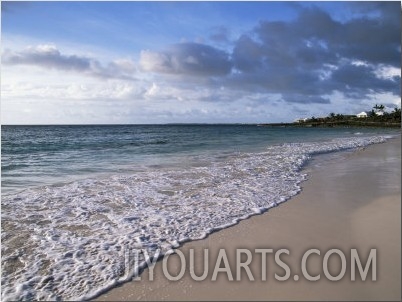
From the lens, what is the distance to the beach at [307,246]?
3.94 metres

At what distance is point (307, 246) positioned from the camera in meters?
5.07

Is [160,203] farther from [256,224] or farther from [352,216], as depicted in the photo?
[352,216]

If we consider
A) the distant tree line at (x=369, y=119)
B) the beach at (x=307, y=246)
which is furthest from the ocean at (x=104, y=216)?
the distant tree line at (x=369, y=119)

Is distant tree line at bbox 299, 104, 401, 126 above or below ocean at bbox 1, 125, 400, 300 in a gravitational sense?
above

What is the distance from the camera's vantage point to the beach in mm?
3939

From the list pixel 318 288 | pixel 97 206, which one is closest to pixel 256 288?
pixel 318 288

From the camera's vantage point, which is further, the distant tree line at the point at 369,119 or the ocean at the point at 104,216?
the distant tree line at the point at 369,119

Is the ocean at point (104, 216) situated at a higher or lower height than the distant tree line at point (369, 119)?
lower

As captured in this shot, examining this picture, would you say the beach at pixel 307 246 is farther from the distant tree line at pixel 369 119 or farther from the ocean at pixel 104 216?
the distant tree line at pixel 369 119

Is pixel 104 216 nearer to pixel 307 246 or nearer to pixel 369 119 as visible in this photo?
pixel 307 246

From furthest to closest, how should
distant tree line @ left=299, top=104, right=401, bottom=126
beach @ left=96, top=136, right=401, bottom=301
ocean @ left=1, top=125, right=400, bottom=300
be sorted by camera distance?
1. distant tree line @ left=299, top=104, right=401, bottom=126
2. ocean @ left=1, top=125, right=400, bottom=300
3. beach @ left=96, top=136, right=401, bottom=301

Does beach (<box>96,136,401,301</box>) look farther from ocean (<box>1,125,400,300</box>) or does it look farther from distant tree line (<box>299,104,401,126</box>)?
distant tree line (<box>299,104,401,126</box>)

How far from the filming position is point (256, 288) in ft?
13.3

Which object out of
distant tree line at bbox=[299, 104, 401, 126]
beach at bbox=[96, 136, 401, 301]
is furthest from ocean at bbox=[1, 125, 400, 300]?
distant tree line at bbox=[299, 104, 401, 126]
